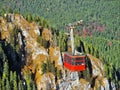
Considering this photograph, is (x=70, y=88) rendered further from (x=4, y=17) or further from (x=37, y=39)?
(x=4, y=17)

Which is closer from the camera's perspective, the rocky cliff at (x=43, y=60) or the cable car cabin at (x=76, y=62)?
the cable car cabin at (x=76, y=62)

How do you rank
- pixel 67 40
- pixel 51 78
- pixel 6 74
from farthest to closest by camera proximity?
pixel 67 40 → pixel 51 78 → pixel 6 74

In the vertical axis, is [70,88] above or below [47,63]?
below

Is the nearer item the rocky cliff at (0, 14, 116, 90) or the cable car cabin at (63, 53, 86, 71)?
the cable car cabin at (63, 53, 86, 71)

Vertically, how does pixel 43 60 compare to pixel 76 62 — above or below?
below

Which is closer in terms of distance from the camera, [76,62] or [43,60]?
[76,62]

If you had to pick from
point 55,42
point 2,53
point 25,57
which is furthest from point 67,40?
point 2,53

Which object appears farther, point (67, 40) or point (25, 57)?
point (67, 40)

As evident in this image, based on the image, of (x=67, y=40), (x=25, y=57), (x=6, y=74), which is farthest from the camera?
(x=67, y=40)
